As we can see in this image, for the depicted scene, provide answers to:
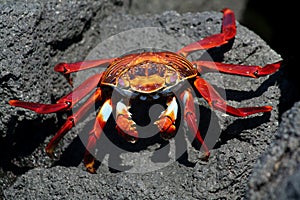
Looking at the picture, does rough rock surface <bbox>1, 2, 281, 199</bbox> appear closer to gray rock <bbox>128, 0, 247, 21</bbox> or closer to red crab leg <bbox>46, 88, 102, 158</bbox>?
red crab leg <bbox>46, 88, 102, 158</bbox>

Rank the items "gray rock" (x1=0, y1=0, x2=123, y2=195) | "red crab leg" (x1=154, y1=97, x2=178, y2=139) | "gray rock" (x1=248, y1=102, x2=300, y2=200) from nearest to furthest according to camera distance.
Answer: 1. "gray rock" (x1=248, y1=102, x2=300, y2=200)
2. "red crab leg" (x1=154, y1=97, x2=178, y2=139)
3. "gray rock" (x1=0, y1=0, x2=123, y2=195)

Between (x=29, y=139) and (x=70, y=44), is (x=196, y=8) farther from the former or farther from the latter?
(x=29, y=139)

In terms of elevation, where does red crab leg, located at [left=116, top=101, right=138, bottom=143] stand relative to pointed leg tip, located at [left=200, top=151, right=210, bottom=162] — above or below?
above

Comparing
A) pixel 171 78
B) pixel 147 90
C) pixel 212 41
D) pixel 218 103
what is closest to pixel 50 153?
pixel 147 90

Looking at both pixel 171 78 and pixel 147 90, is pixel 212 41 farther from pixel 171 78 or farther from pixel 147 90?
pixel 147 90

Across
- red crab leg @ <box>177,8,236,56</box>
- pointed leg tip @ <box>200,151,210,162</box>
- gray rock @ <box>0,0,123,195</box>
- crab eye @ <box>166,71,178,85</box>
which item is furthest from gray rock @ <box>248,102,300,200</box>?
gray rock @ <box>0,0,123,195</box>
